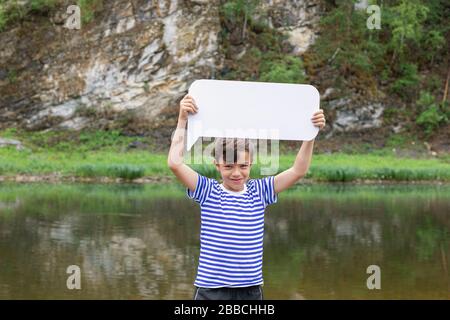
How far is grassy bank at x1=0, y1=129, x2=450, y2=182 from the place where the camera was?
28031 mm

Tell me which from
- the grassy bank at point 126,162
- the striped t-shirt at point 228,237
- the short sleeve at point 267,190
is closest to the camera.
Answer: the striped t-shirt at point 228,237

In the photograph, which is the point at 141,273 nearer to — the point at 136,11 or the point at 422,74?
the point at 136,11

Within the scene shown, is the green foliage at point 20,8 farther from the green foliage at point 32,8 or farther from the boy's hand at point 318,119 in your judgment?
the boy's hand at point 318,119

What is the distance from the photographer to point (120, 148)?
34844mm

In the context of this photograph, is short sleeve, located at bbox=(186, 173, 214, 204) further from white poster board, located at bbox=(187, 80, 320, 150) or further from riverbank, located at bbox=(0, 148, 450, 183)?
riverbank, located at bbox=(0, 148, 450, 183)

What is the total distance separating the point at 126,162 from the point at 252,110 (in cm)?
2685

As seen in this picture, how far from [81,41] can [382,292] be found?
30.9 m

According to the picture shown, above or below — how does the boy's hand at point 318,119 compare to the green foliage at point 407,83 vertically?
→ above

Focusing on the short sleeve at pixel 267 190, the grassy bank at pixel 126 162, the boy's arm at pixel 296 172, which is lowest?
the grassy bank at pixel 126 162

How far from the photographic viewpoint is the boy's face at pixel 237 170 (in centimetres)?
452

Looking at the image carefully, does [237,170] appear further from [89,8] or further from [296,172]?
[89,8]

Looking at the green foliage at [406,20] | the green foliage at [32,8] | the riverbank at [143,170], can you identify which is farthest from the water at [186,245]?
the green foliage at [406,20]

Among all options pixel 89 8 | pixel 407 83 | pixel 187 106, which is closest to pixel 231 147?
pixel 187 106

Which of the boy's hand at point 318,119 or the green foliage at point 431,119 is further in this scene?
the green foliage at point 431,119
